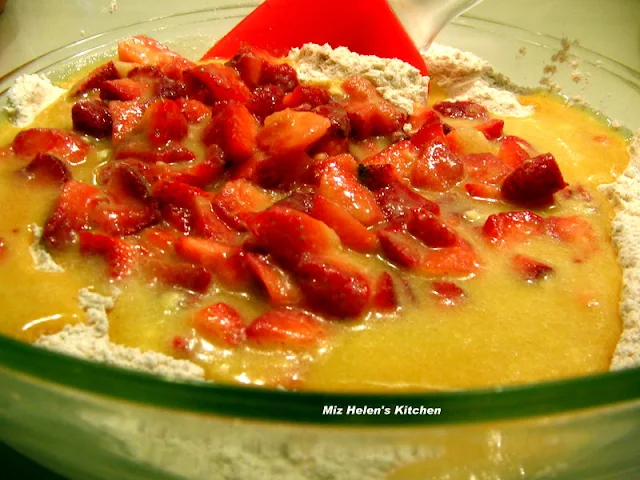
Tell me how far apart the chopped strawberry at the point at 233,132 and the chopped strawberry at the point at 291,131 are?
0.04 m

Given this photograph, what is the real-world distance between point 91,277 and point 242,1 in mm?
1771

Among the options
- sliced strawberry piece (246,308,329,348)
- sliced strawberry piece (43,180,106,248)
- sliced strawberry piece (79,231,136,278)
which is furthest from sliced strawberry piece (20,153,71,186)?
sliced strawberry piece (246,308,329,348)

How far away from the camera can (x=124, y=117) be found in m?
1.67

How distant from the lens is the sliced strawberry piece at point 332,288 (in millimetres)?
1169

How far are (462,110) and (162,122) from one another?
3.26 ft

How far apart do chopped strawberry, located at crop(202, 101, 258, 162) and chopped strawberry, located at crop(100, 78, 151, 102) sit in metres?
0.29

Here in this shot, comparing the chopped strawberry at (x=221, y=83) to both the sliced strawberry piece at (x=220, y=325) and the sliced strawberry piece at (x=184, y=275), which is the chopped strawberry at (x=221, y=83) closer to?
the sliced strawberry piece at (x=184, y=275)

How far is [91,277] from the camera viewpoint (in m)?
1.26

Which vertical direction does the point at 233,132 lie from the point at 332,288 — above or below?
above

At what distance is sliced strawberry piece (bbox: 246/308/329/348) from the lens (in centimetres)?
113

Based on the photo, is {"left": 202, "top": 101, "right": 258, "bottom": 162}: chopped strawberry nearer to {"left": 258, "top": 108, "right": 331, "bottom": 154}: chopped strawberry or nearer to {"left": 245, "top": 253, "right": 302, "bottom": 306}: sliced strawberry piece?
{"left": 258, "top": 108, "right": 331, "bottom": 154}: chopped strawberry

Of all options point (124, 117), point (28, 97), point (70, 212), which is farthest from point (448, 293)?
point (28, 97)

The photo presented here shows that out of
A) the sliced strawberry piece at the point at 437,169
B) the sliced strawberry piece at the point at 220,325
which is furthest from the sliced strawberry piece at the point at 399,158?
the sliced strawberry piece at the point at 220,325

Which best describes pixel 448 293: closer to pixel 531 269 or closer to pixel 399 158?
pixel 531 269
